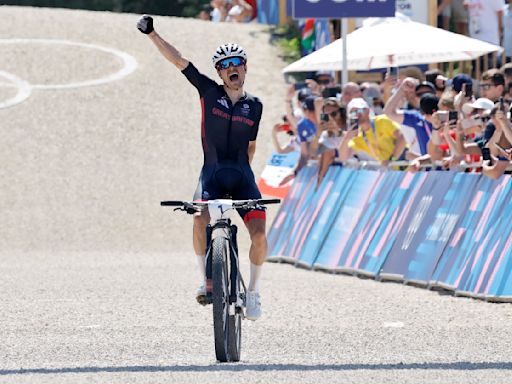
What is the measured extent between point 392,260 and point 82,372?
24.4ft

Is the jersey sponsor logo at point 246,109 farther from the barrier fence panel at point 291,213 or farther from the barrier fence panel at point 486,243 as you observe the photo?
the barrier fence panel at point 291,213

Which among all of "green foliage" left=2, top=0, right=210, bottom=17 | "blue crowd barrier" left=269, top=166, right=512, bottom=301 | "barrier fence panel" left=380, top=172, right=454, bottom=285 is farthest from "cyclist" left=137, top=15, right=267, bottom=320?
"green foliage" left=2, top=0, right=210, bottom=17

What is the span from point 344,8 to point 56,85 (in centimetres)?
1165

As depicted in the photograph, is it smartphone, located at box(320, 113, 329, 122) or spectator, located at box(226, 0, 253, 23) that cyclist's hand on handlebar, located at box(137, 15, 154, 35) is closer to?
smartphone, located at box(320, 113, 329, 122)

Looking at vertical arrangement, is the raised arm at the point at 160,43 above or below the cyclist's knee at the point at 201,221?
above

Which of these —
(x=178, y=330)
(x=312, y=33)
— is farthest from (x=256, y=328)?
(x=312, y=33)

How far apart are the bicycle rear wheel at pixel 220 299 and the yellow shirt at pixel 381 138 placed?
304 inches

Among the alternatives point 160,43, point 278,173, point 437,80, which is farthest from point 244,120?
point 278,173

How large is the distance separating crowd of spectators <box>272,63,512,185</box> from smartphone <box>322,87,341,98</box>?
35.9 inches

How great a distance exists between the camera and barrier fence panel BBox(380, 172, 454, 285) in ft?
51.3

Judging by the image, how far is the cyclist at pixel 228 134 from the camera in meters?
10.5

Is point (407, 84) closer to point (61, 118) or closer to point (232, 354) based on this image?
point (232, 354)

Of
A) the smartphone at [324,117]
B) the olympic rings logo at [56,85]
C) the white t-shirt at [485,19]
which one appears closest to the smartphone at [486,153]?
the smartphone at [324,117]

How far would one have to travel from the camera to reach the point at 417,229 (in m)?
15.9
